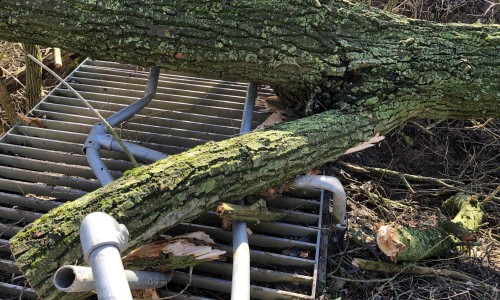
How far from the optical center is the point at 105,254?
3.58ft

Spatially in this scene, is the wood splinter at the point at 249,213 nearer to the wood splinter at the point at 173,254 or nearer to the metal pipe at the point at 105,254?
the wood splinter at the point at 173,254

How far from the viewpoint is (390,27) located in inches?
105

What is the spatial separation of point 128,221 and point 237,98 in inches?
62.8

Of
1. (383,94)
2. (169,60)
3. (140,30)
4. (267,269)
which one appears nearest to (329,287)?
(267,269)

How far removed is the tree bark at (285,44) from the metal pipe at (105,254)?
1.51 metres

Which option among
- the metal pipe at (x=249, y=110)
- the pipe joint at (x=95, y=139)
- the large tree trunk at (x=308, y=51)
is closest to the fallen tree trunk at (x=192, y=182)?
the large tree trunk at (x=308, y=51)

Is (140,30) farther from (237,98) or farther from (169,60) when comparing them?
(237,98)

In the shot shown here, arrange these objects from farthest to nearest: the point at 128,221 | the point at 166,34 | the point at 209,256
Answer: the point at 166,34 < the point at 209,256 < the point at 128,221

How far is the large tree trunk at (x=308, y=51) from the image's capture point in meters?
2.50

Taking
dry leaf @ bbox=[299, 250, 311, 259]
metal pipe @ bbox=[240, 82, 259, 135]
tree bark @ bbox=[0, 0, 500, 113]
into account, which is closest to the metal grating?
dry leaf @ bbox=[299, 250, 311, 259]

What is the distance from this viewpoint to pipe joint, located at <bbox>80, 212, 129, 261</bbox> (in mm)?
1107

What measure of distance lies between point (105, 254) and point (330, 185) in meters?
1.47

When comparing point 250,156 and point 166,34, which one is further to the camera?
point 166,34

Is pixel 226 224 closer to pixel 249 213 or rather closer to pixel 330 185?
pixel 249 213
